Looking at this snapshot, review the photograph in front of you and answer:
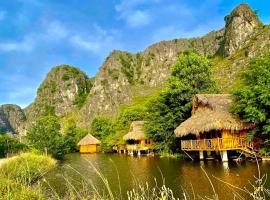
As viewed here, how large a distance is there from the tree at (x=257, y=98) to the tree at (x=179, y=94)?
7398 mm

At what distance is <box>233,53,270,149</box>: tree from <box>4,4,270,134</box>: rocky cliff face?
80160mm

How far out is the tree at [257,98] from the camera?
2002 cm

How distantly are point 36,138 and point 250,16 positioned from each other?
8493 centimetres

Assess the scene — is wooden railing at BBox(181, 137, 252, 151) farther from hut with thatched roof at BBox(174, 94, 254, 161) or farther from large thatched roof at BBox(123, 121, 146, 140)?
large thatched roof at BBox(123, 121, 146, 140)

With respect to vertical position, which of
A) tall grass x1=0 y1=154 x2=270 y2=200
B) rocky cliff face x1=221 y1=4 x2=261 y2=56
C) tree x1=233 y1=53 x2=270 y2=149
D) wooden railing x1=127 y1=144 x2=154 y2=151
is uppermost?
rocky cliff face x1=221 y1=4 x2=261 y2=56

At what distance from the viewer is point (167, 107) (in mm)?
30781

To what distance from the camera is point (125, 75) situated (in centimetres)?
13462

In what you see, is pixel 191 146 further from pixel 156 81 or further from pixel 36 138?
pixel 156 81

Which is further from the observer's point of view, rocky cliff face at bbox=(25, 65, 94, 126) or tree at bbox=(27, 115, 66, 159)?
rocky cliff face at bbox=(25, 65, 94, 126)

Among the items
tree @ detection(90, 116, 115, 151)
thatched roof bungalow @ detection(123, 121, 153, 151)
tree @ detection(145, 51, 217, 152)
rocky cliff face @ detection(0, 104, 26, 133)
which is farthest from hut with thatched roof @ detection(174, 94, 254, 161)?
rocky cliff face @ detection(0, 104, 26, 133)

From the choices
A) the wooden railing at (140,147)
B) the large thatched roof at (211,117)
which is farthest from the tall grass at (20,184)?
the wooden railing at (140,147)

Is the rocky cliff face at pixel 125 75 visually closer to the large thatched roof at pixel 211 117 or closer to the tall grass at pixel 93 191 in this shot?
the large thatched roof at pixel 211 117

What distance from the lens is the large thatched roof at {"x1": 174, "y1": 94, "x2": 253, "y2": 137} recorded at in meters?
21.9

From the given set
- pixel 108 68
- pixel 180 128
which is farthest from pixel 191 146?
pixel 108 68
